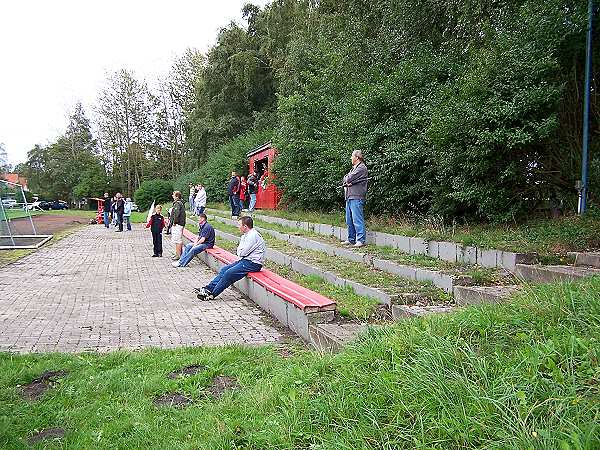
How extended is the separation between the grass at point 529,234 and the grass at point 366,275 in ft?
3.74

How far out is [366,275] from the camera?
24.6ft

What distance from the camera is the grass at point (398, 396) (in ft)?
7.63

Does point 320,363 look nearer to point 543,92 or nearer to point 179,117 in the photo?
point 543,92

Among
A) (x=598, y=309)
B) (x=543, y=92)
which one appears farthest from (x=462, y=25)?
(x=598, y=309)

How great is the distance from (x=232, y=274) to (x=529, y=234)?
4.71 meters

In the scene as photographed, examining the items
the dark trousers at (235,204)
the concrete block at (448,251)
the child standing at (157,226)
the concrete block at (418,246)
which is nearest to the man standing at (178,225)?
the child standing at (157,226)

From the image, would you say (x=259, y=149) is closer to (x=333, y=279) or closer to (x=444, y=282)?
(x=333, y=279)

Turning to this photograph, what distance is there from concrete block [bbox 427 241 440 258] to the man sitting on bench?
277 centimetres

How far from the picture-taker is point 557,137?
25.8ft

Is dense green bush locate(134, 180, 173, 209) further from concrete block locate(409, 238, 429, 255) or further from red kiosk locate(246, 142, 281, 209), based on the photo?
concrete block locate(409, 238, 429, 255)

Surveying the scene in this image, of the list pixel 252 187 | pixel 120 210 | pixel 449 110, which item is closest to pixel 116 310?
pixel 449 110

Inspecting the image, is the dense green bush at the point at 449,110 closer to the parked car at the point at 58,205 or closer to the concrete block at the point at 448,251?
the concrete block at the point at 448,251

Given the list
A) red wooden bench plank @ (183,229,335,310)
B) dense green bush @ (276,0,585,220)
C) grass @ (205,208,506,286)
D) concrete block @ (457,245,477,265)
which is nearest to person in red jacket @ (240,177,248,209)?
dense green bush @ (276,0,585,220)

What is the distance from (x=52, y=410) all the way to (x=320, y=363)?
2.32 metres
